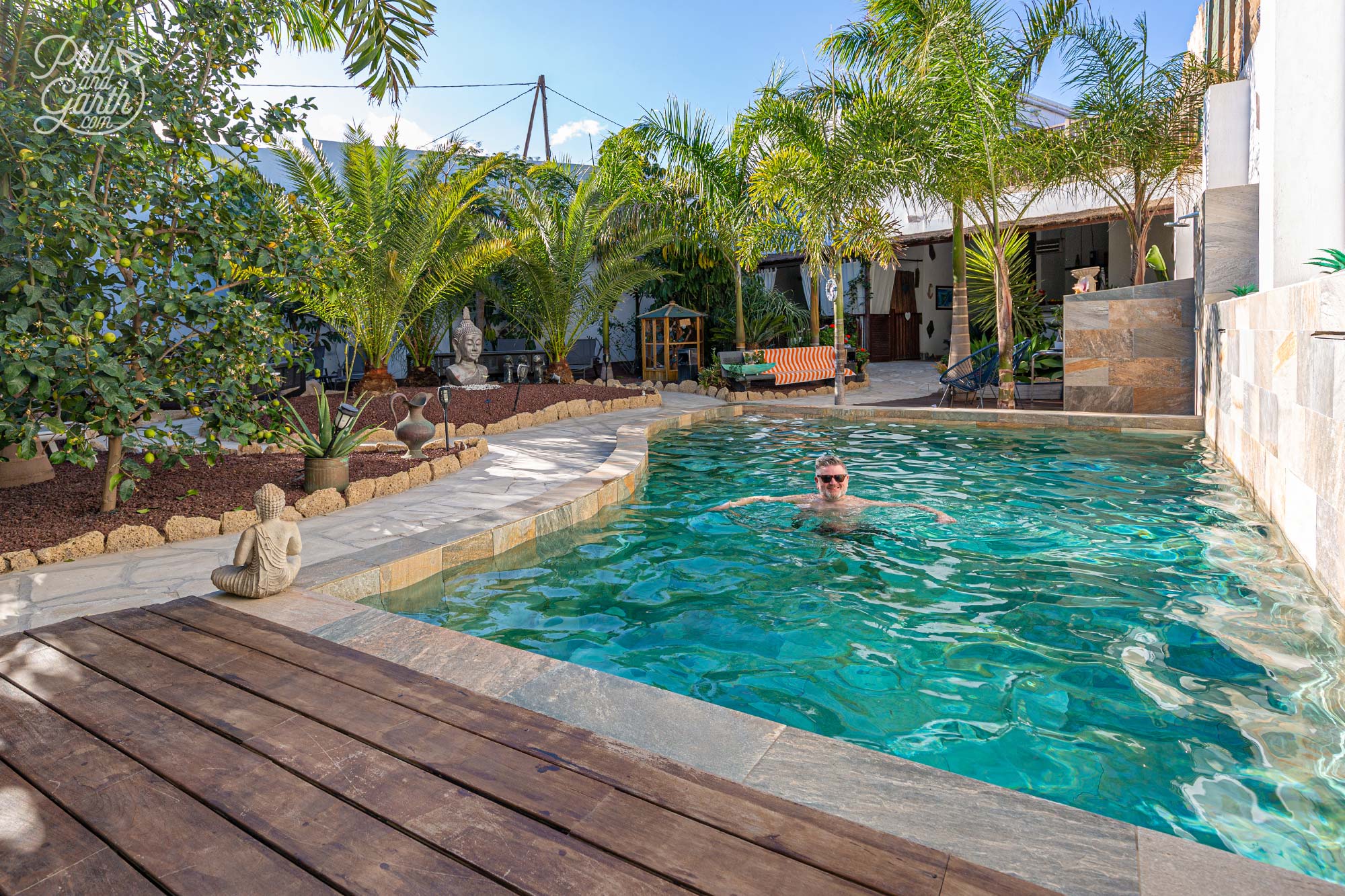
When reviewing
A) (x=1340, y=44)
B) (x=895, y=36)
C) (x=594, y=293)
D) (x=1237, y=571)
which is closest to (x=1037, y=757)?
(x=1237, y=571)

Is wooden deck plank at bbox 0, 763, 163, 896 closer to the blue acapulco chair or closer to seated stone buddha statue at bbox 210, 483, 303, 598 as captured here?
seated stone buddha statue at bbox 210, 483, 303, 598

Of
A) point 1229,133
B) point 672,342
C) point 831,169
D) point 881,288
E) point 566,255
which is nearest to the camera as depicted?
point 1229,133

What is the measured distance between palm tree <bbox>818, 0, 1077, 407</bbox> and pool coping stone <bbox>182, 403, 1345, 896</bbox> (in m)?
10.1

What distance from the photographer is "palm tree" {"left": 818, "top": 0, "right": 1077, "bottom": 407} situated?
11.3 meters

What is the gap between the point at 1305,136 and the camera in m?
6.73

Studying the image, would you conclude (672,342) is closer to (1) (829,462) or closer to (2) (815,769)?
(1) (829,462)

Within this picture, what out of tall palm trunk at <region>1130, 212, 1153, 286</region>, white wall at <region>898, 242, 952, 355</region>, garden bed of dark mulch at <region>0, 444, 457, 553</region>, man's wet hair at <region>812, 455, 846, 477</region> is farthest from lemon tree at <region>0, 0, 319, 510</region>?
white wall at <region>898, 242, 952, 355</region>

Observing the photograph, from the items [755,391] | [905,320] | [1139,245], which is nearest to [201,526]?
[755,391]

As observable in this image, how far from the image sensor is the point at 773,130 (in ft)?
47.0

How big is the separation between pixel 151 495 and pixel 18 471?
1.40 m

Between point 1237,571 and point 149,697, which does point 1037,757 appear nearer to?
point 1237,571

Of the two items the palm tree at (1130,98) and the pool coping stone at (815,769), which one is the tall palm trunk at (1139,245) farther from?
the pool coping stone at (815,769)

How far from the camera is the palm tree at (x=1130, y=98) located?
12250mm

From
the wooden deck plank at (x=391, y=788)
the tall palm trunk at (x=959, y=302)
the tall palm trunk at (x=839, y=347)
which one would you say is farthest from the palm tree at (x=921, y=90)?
the wooden deck plank at (x=391, y=788)
